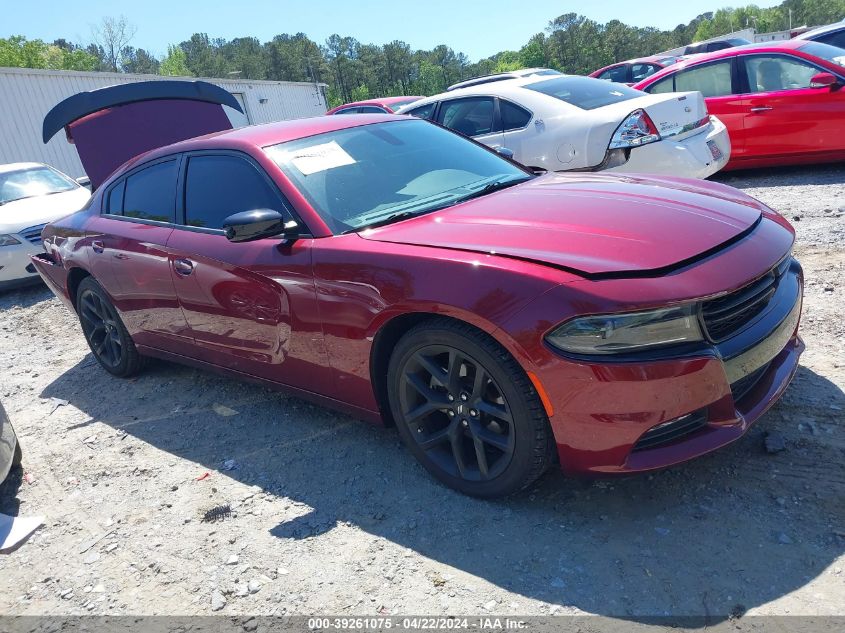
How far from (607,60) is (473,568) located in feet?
272

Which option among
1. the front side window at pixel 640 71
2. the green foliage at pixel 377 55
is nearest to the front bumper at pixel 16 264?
the front side window at pixel 640 71

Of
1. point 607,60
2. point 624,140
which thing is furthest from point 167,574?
point 607,60

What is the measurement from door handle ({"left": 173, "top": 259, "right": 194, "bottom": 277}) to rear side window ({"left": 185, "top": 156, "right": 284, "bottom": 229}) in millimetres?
218

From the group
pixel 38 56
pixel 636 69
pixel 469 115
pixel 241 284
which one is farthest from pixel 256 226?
pixel 38 56

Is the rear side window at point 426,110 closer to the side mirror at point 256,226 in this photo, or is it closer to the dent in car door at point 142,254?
the dent in car door at point 142,254

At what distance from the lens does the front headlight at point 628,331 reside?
2291 mm

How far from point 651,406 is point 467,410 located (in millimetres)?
722

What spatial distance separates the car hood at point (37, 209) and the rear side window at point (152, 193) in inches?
163

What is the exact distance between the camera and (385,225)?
3.07 metres

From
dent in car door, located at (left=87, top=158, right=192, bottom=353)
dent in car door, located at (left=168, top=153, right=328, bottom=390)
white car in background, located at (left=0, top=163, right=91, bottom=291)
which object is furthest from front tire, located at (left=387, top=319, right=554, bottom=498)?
white car in background, located at (left=0, top=163, right=91, bottom=291)

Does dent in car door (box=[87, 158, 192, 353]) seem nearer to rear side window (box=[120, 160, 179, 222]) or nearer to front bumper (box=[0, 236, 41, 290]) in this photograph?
rear side window (box=[120, 160, 179, 222])

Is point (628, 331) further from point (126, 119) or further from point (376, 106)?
point (376, 106)

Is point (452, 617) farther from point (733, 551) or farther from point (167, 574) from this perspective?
point (167, 574)

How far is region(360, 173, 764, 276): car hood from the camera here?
2.43 m
